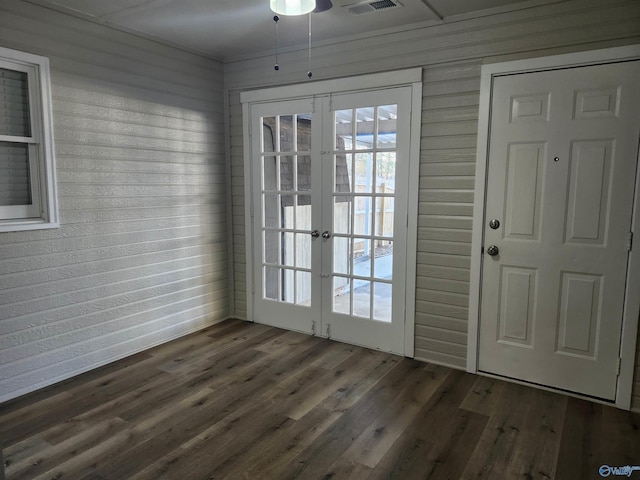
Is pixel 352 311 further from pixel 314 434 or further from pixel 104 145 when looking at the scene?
pixel 104 145

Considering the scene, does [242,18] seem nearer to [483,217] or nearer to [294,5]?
[294,5]

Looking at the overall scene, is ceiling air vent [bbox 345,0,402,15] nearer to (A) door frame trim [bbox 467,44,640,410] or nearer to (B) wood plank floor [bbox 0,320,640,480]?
(A) door frame trim [bbox 467,44,640,410]

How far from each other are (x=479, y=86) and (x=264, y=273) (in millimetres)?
2543

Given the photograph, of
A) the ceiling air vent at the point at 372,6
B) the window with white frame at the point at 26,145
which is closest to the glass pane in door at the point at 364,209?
the ceiling air vent at the point at 372,6

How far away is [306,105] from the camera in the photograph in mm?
3857

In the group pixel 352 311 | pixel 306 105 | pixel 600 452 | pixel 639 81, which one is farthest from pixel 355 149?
pixel 600 452

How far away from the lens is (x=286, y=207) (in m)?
4.11

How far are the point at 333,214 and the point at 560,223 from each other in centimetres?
175

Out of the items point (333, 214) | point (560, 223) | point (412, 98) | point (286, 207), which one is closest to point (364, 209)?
point (333, 214)

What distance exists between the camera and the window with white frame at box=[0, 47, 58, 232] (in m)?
2.81

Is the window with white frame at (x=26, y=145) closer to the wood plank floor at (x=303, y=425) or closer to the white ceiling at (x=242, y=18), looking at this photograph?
the white ceiling at (x=242, y=18)

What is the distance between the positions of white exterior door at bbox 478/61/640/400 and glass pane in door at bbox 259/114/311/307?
1.60 m

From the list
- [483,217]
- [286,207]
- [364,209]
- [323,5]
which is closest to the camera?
[323,5]

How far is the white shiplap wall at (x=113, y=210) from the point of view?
2.93 meters
